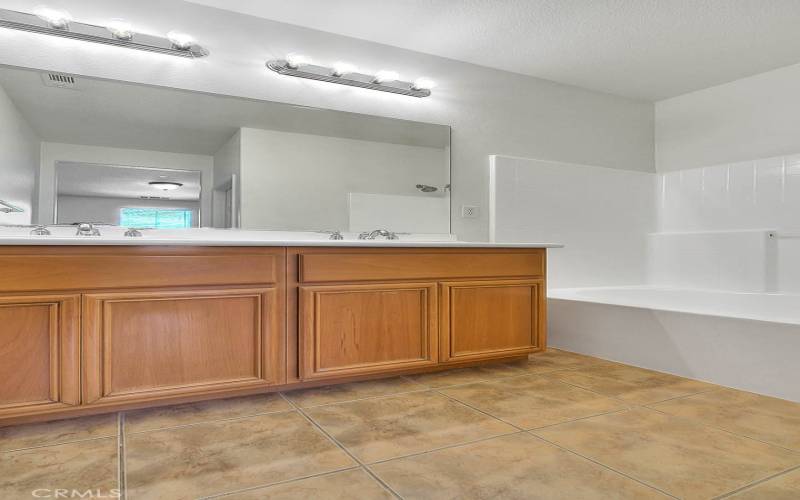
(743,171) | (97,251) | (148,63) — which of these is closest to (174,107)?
(148,63)

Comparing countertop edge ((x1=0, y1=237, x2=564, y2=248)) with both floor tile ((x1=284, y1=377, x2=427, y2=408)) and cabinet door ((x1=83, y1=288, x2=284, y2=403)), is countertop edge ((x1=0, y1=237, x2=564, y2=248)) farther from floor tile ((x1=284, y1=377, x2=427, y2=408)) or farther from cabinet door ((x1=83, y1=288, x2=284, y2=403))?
floor tile ((x1=284, y1=377, x2=427, y2=408))

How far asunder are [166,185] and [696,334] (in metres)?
2.67

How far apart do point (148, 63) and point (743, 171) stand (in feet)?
12.7

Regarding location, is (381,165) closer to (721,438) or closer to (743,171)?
(721,438)

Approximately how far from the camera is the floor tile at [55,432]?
5.41 feet

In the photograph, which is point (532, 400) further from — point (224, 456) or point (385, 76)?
point (385, 76)

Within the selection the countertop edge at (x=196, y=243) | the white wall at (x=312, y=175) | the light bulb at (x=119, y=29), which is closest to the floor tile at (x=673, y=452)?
the countertop edge at (x=196, y=243)

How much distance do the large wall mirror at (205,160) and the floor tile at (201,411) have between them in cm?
94

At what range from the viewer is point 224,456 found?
1.55 metres

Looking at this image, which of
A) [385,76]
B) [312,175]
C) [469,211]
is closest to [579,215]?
[469,211]

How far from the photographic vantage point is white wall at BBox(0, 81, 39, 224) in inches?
88.7

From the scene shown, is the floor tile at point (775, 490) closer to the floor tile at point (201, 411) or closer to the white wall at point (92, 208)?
the floor tile at point (201, 411)

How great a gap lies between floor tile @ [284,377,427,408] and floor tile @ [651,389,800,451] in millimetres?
1046

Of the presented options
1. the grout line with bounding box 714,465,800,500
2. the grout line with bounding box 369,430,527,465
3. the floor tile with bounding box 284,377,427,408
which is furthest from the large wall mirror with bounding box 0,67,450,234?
the grout line with bounding box 714,465,800,500
